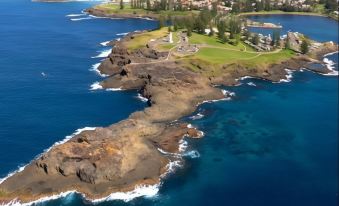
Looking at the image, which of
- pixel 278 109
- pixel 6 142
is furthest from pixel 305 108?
pixel 6 142

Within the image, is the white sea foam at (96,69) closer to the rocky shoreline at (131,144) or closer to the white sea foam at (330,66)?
the rocky shoreline at (131,144)

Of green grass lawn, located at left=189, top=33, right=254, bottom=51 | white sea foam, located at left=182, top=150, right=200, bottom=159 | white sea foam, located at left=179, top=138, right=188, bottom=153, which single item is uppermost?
green grass lawn, located at left=189, top=33, right=254, bottom=51

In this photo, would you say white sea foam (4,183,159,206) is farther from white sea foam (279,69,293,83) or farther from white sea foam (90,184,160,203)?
white sea foam (279,69,293,83)

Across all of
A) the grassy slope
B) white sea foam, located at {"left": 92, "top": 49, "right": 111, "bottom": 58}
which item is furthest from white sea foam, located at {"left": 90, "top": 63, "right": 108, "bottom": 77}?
the grassy slope

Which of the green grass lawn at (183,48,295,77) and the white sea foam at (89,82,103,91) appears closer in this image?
the white sea foam at (89,82,103,91)

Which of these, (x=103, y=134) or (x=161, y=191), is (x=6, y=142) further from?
(x=161, y=191)

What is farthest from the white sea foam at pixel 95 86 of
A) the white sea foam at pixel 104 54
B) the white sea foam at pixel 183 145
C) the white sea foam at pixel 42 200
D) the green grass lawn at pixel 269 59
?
the white sea foam at pixel 42 200
